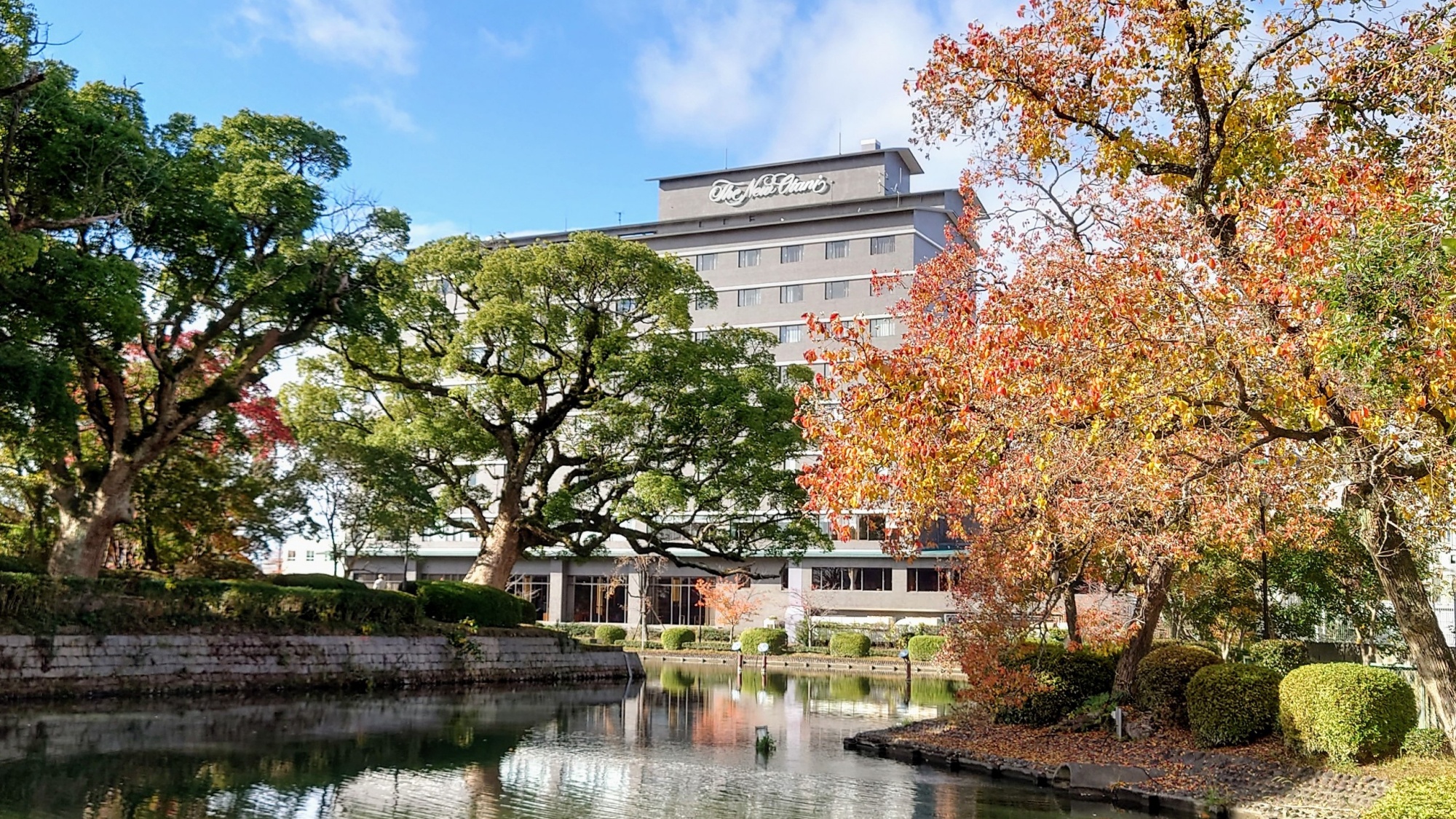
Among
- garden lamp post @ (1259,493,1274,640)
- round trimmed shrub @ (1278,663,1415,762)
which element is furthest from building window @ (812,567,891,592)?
round trimmed shrub @ (1278,663,1415,762)

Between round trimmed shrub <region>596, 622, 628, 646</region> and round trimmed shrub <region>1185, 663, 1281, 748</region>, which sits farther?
round trimmed shrub <region>596, 622, 628, 646</region>

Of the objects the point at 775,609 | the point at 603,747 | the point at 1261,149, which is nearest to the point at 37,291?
the point at 603,747

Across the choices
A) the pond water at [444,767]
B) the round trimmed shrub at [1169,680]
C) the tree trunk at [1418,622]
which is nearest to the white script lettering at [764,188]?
the pond water at [444,767]

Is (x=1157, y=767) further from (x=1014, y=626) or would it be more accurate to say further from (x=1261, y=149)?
(x=1261, y=149)

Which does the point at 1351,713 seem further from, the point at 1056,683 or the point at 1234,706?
the point at 1056,683

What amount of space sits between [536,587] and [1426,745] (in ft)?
178

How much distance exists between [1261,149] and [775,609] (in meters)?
47.1

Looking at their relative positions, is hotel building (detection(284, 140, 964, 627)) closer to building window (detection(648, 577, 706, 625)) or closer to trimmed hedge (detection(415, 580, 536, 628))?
building window (detection(648, 577, 706, 625))

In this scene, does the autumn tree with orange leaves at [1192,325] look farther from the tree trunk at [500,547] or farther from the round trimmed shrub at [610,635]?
the round trimmed shrub at [610,635]

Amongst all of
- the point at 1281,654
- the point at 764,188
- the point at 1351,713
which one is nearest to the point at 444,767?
the point at 1351,713

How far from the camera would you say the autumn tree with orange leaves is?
8.35 metres

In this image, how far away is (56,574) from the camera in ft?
65.6

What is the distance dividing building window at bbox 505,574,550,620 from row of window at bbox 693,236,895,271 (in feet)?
66.3

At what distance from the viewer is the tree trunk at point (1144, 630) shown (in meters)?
16.0
